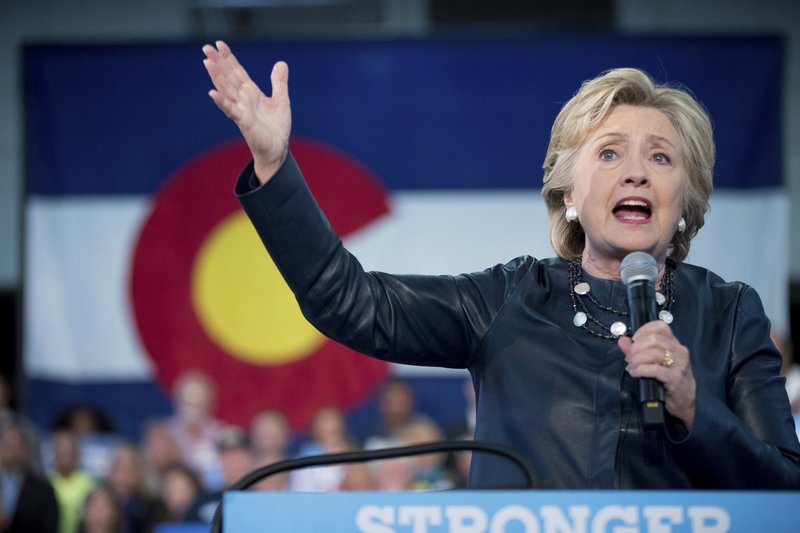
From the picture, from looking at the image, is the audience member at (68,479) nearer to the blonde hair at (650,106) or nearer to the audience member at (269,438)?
the audience member at (269,438)

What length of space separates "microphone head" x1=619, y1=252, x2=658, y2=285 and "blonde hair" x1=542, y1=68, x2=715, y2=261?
8.6 inches

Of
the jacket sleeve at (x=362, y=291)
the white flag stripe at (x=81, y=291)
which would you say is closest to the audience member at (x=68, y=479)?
the white flag stripe at (x=81, y=291)

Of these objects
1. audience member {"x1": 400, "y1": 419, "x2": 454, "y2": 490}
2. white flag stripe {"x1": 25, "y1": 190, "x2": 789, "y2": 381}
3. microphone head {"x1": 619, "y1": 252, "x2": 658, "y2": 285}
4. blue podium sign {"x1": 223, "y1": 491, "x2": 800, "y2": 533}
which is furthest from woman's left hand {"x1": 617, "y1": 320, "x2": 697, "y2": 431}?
white flag stripe {"x1": 25, "y1": 190, "x2": 789, "y2": 381}

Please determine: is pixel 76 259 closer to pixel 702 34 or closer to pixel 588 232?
pixel 702 34

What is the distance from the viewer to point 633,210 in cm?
168

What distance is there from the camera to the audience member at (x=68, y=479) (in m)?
5.21

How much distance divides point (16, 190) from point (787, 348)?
5364mm

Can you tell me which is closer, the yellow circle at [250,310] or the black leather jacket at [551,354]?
the black leather jacket at [551,354]

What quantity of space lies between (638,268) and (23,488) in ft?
13.7

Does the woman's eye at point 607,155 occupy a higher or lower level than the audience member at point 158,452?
higher

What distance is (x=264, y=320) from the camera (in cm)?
650

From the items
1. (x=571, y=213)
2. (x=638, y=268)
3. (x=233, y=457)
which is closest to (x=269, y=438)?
(x=233, y=457)

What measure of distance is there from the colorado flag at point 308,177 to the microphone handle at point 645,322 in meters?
4.97

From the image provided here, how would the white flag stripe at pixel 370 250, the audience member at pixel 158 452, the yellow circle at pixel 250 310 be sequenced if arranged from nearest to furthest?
the audience member at pixel 158 452 → the white flag stripe at pixel 370 250 → the yellow circle at pixel 250 310
